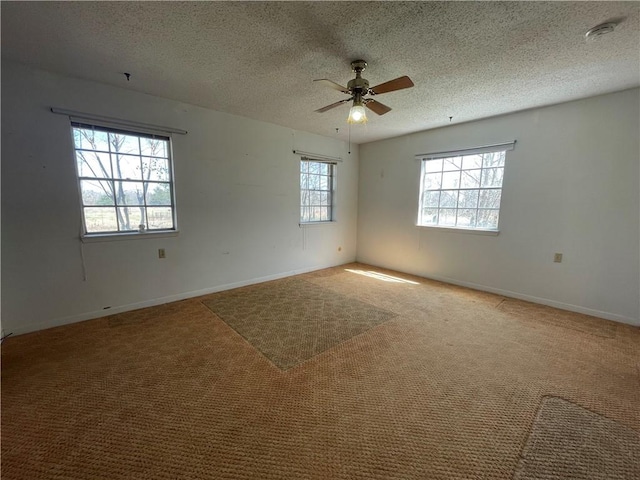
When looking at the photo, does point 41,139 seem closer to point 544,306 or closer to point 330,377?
point 330,377

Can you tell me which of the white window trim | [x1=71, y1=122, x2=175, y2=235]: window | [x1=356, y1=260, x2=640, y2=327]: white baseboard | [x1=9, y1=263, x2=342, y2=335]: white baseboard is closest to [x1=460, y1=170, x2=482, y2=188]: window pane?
[x1=356, y1=260, x2=640, y2=327]: white baseboard

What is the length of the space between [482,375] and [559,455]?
0.62 m

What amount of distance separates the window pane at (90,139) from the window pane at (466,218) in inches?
184

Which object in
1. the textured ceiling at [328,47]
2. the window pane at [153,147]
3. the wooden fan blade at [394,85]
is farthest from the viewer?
the window pane at [153,147]

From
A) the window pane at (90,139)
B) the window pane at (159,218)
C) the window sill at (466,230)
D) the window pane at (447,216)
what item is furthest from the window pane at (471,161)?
the window pane at (90,139)

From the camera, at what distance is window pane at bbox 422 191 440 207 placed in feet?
14.1

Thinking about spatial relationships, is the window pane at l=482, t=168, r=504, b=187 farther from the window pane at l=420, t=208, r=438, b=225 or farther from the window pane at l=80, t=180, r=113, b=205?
the window pane at l=80, t=180, r=113, b=205

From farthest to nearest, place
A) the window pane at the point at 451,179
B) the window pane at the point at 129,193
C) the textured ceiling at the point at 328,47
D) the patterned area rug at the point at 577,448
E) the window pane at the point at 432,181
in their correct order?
the window pane at the point at 432,181 < the window pane at the point at 451,179 < the window pane at the point at 129,193 < the textured ceiling at the point at 328,47 < the patterned area rug at the point at 577,448

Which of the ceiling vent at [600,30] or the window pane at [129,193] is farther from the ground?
the ceiling vent at [600,30]

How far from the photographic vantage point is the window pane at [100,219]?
2.77 meters

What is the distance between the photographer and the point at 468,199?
A: 3955 mm

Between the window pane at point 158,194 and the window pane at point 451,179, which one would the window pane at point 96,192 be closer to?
the window pane at point 158,194

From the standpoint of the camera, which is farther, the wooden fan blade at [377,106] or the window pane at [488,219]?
the window pane at [488,219]

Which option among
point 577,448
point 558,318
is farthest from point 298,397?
point 558,318
